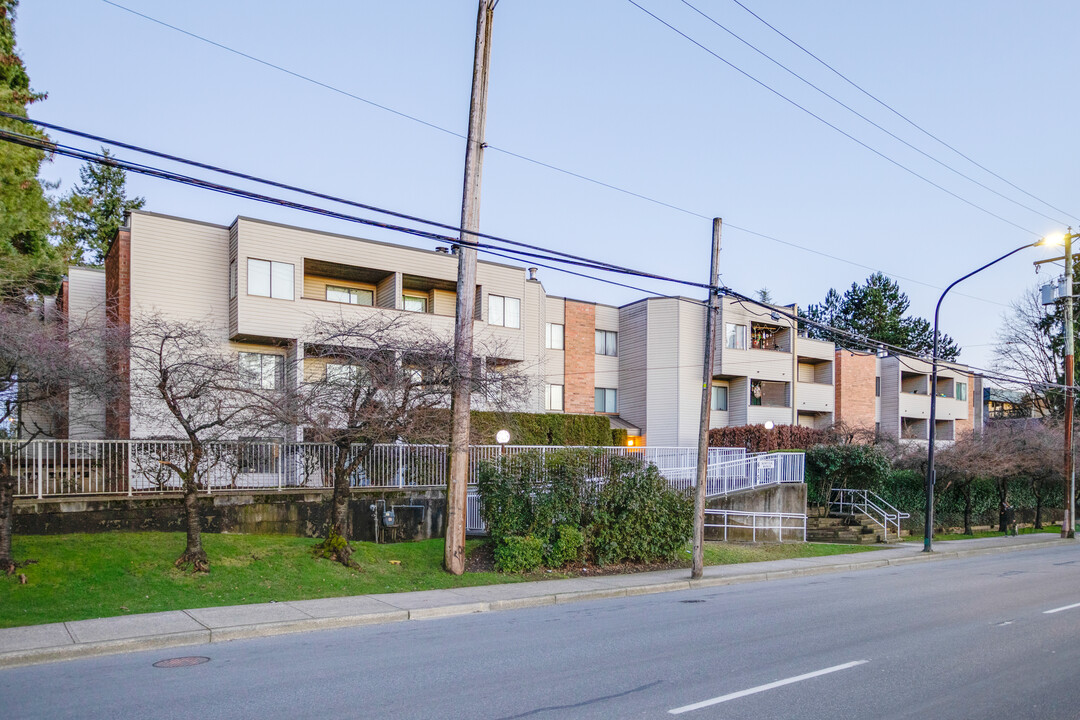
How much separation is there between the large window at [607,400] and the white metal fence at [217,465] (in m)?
16.4

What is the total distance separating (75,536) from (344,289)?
1581 centimetres

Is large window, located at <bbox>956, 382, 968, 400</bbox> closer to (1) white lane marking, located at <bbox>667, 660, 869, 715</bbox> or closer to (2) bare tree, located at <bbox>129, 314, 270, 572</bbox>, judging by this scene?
(2) bare tree, located at <bbox>129, 314, 270, 572</bbox>

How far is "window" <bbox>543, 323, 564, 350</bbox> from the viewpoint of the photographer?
35.5 metres

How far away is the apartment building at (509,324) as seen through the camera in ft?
81.1

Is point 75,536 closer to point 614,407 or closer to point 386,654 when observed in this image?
point 386,654

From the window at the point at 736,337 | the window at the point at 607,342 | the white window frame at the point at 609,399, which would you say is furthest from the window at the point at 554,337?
the window at the point at 736,337

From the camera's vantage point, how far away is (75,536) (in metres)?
14.4

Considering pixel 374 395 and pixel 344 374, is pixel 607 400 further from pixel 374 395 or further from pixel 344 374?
pixel 374 395

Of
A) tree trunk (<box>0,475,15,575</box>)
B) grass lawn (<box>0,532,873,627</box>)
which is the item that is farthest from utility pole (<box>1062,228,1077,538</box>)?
tree trunk (<box>0,475,15,575</box>)

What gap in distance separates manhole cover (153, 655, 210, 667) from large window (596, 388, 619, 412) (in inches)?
1155

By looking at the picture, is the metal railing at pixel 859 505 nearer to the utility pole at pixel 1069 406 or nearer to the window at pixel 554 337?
→ the utility pole at pixel 1069 406

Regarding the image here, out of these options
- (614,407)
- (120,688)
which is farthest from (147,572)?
(614,407)

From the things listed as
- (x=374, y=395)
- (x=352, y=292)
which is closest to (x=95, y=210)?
(x=352, y=292)

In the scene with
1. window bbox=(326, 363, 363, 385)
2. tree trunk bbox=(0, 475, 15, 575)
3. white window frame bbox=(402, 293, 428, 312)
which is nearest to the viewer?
tree trunk bbox=(0, 475, 15, 575)
